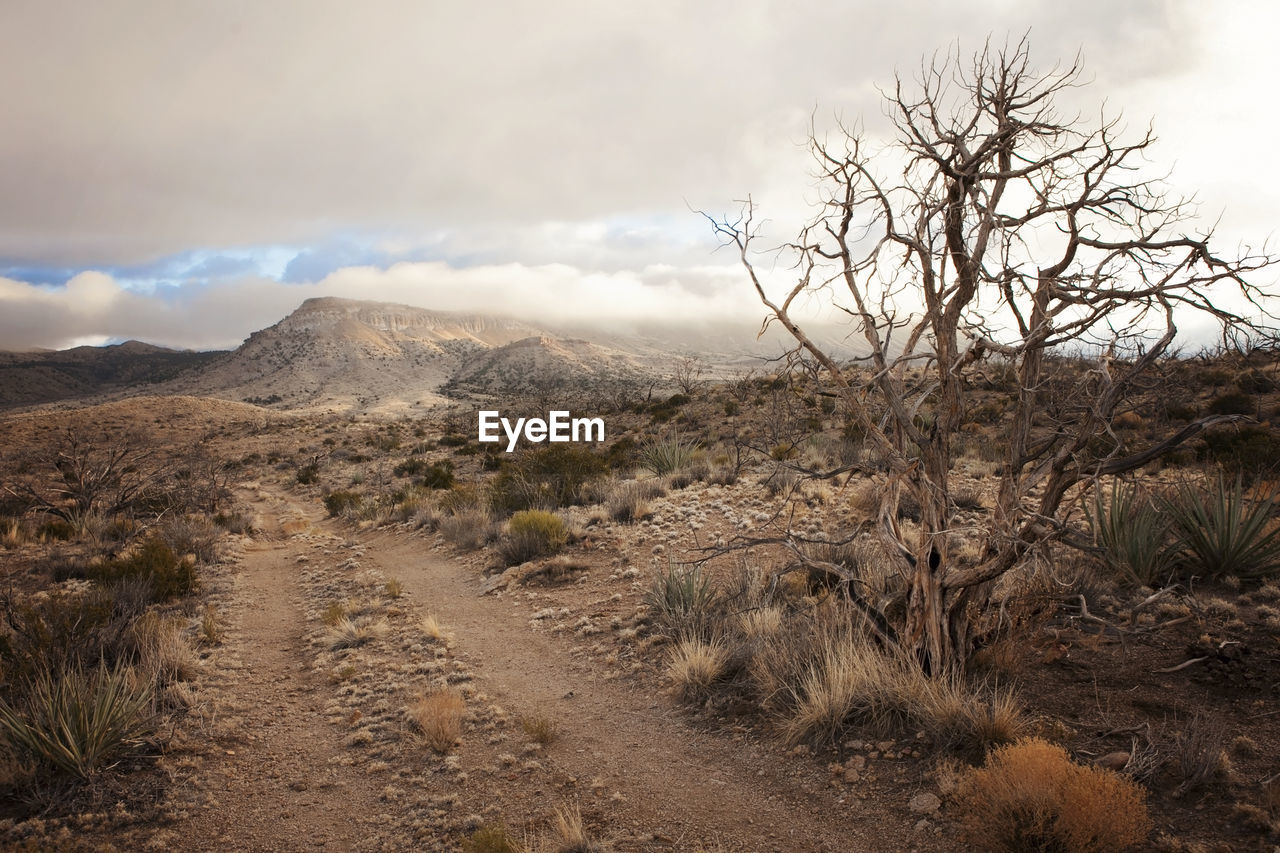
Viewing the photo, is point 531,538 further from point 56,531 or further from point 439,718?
point 56,531

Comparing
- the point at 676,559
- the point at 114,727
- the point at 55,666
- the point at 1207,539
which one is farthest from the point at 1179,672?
the point at 55,666

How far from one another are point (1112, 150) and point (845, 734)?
4.37m

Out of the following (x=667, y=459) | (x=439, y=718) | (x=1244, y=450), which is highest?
(x=1244, y=450)

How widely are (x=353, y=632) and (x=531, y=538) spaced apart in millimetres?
3231

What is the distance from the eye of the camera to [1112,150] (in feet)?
13.9

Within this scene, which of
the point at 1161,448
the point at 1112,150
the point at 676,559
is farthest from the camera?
the point at 676,559

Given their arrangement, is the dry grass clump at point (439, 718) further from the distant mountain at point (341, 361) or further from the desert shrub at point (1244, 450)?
the distant mountain at point (341, 361)

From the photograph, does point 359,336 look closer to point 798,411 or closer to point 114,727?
point 798,411

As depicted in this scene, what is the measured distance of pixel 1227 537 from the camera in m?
6.29

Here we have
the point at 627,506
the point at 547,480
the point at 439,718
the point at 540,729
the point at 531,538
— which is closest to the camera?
the point at 540,729

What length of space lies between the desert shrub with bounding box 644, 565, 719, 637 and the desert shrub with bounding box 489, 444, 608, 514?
607cm

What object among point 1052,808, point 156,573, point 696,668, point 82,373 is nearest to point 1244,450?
point 696,668

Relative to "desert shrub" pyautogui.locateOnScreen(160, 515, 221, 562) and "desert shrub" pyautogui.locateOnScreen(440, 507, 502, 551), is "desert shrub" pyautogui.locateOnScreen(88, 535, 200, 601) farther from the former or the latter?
"desert shrub" pyautogui.locateOnScreen(440, 507, 502, 551)

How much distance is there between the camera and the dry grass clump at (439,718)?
5.16 meters
